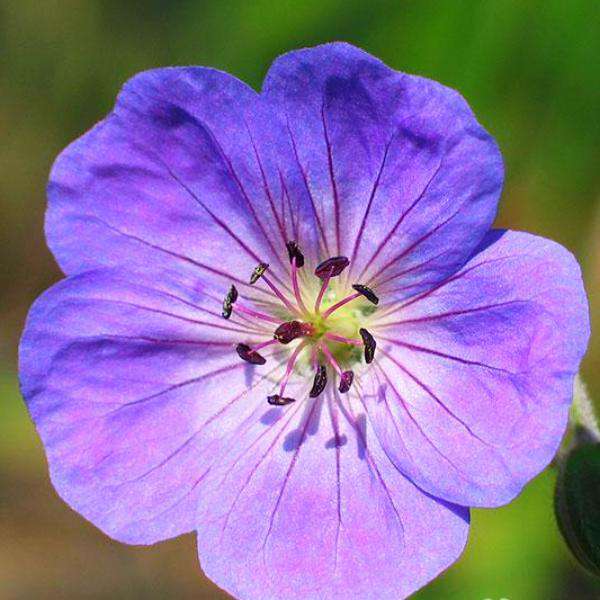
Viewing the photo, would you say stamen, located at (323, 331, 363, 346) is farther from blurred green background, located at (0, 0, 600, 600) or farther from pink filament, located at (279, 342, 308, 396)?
blurred green background, located at (0, 0, 600, 600)

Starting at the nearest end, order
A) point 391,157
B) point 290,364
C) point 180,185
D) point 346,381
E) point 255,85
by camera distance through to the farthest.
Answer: point 391,157
point 180,185
point 346,381
point 290,364
point 255,85

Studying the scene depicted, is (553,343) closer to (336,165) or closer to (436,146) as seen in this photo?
(436,146)

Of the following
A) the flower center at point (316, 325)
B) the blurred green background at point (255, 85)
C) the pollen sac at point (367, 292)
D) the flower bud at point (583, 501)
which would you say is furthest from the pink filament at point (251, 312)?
the blurred green background at point (255, 85)

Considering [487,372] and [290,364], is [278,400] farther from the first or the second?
[487,372]

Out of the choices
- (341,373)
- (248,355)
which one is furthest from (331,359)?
(248,355)

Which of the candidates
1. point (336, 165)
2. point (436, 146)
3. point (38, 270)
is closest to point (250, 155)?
point (336, 165)

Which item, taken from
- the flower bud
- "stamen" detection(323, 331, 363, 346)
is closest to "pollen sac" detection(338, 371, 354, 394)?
"stamen" detection(323, 331, 363, 346)

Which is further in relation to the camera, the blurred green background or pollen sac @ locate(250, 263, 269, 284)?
the blurred green background
